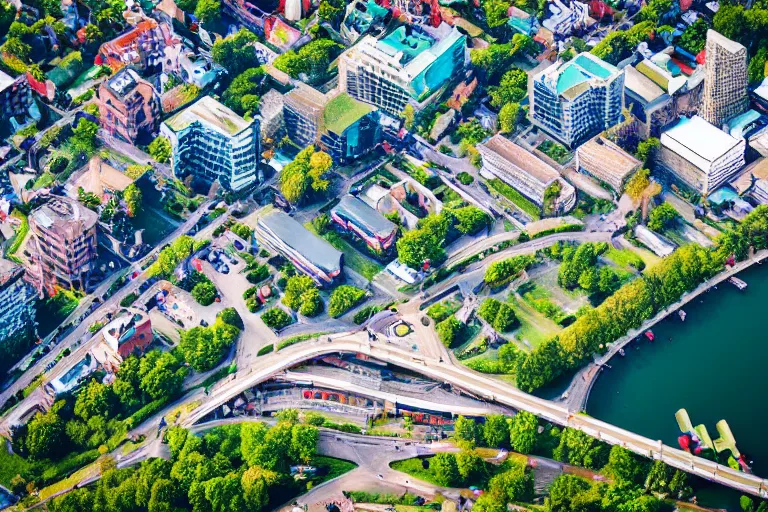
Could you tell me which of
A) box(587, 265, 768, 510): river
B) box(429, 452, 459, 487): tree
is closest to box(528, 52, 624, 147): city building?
box(587, 265, 768, 510): river

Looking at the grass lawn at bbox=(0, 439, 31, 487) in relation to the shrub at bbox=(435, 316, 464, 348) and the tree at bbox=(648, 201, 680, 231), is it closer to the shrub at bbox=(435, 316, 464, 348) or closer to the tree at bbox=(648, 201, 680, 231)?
the shrub at bbox=(435, 316, 464, 348)

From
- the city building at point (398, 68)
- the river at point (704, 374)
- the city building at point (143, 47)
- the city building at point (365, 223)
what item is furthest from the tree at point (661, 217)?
the city building at point (143, 47)

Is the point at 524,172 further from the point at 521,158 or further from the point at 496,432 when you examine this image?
the point at 496,432

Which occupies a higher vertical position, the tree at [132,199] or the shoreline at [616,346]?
the tree at [132,199]

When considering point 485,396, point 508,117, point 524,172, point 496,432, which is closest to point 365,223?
point 524,172

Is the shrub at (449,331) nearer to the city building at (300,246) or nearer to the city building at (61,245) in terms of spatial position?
the city building at (300,246)

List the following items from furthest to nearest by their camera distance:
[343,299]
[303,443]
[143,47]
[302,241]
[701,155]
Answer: [143,47] → [701,155] → [302,241] → [343,299] → [303,443]

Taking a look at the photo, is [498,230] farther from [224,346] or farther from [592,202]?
[224,346]
